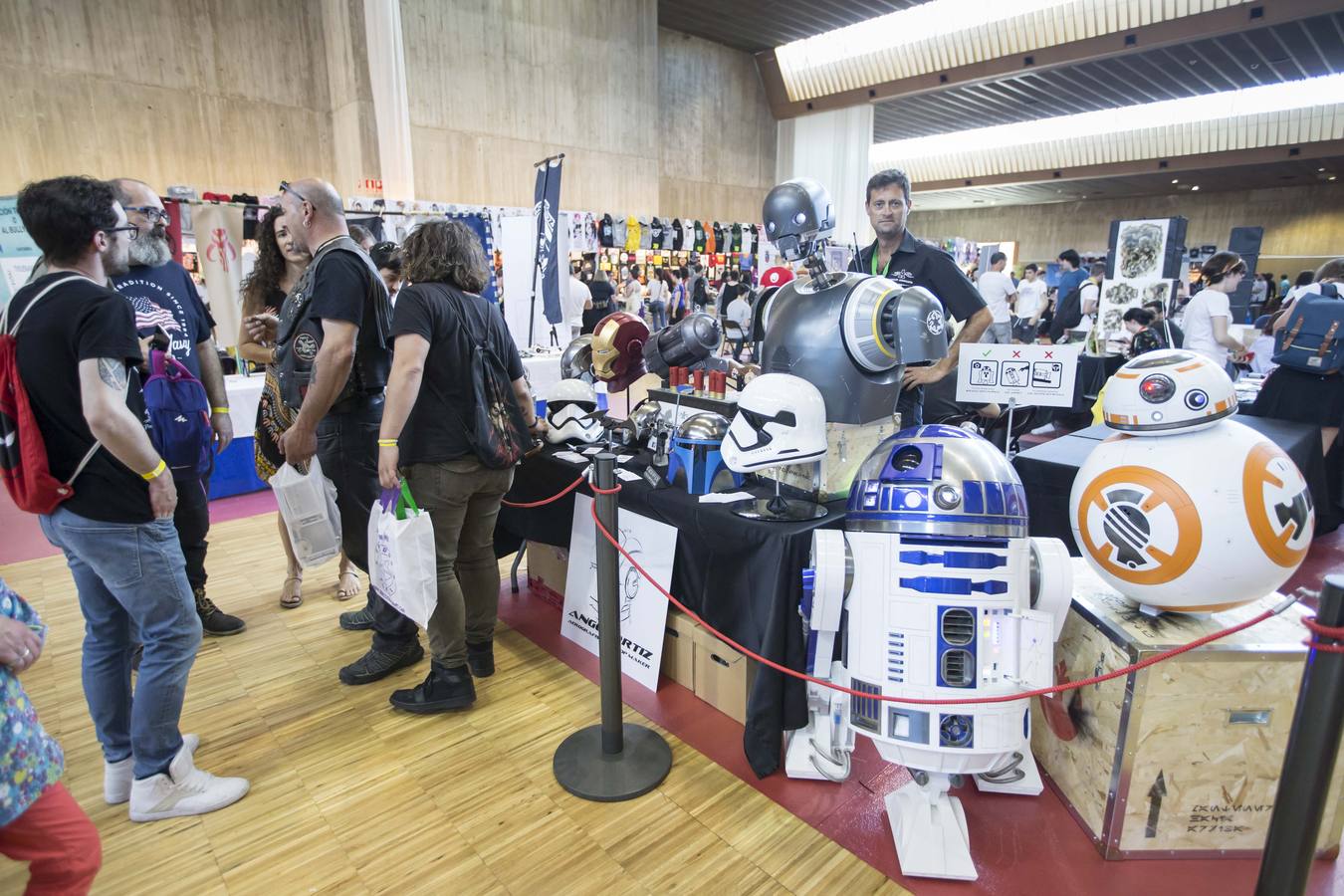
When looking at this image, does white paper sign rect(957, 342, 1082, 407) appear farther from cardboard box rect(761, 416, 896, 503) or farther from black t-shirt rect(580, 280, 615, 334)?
black t-shirt rect(580, 280, 615, 334)

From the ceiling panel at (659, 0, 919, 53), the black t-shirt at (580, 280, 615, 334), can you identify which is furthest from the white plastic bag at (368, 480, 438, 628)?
the ceiling panel at (659, 0, 919, 53)

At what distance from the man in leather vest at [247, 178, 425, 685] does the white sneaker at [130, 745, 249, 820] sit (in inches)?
25.5

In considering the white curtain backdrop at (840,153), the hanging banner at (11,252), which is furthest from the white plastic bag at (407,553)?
the white curtain backdrop at (840,153)

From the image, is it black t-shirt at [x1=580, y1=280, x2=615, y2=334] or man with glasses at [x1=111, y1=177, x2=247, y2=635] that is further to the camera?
black t-shirt at [x1=580, y1=280, x2=615, y2=334]

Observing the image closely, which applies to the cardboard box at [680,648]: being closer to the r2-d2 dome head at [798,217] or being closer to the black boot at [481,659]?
the black boot at [481,659]

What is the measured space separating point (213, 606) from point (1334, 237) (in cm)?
2404

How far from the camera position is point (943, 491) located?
1656 millimetres

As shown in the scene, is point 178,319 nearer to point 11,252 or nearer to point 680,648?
point 680,648

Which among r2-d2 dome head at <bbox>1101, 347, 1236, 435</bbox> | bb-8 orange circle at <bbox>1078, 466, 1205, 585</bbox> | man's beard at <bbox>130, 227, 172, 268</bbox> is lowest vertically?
bb-8 orange circle at <bbox>1078, 466, 1205, 585</bbox>

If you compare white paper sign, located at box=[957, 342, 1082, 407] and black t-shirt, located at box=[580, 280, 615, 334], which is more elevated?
black t-shirt, located at box=[580, 280, 615, 334]

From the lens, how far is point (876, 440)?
2328mm

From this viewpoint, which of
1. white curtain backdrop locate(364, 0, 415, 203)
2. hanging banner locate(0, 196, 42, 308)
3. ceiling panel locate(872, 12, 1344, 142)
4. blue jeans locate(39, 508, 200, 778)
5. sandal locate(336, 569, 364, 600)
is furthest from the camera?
ceiling panel locate(872, 12, 1344, 142)

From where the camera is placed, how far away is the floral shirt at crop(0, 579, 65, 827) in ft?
3.67

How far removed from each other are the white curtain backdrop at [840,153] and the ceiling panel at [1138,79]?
1.13 meters
